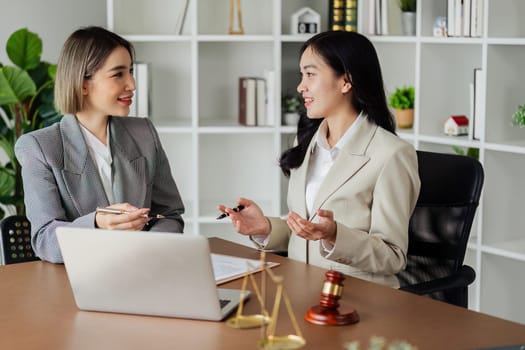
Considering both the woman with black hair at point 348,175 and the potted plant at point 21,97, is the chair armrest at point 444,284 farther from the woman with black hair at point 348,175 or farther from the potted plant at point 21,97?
the potted plant at point 21,97

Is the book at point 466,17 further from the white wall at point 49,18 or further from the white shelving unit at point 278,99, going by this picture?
the white wall at point 49,18

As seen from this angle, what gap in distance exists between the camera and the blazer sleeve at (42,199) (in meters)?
2.56

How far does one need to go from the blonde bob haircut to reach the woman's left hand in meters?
0.84

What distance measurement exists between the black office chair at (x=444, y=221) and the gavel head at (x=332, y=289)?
79 cm

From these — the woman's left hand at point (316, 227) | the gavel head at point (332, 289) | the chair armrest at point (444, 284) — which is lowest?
the chair armrest at point (444, 284)

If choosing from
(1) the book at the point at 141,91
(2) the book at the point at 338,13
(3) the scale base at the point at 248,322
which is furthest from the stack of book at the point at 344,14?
(3) the scale base at the point at 248,322

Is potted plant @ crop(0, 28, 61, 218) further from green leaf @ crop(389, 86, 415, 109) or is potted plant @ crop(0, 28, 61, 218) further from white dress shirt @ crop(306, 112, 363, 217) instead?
white dress shirt @ crop(306, 112, 363, 217)

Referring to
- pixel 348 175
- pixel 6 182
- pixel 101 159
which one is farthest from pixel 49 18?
pixel 348 175

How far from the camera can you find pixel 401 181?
264cm

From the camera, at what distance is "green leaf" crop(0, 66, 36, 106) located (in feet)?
14.0

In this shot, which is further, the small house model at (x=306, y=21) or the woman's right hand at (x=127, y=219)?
the small house model at (x=306, y=21)

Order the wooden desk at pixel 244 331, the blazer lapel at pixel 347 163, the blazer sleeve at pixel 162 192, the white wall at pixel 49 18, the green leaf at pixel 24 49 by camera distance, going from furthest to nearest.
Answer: the white wall at pixel 49 18, the green leaf at pixel 24 49, the blazer sleeve at pixel 162 192, the blazer lapel at pixel 347 163, the wooden desk at pixel 244 331

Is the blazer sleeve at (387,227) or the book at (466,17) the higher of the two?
the book at (466,17)

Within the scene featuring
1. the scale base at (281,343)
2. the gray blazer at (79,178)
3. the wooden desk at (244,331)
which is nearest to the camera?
Answer: the scale base at (281,343)
